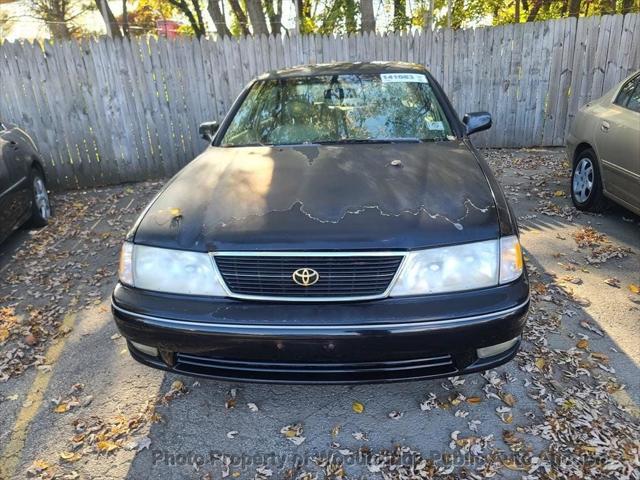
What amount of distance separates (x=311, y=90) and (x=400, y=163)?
3.97 feet

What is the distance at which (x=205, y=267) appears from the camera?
218cm

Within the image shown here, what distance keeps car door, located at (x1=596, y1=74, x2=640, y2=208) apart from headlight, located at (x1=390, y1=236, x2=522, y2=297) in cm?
279

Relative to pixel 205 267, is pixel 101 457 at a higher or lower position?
lower

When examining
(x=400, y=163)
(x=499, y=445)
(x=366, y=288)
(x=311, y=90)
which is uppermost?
(x=311, y=90)

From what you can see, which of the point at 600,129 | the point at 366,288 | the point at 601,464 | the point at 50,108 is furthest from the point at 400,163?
the point at 50,108

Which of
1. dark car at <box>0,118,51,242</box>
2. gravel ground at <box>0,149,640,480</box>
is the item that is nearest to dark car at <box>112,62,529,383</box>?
gravel ground at <box>0,149,640,480</box>

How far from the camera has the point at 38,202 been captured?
5.56 metres

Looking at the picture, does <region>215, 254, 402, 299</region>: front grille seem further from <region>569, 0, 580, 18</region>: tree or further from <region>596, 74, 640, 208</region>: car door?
<region>569, 0, 580, 18</region>: tree

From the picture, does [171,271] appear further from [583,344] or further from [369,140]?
[583,344]

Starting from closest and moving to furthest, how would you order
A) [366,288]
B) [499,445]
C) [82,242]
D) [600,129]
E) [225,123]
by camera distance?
[366,288]
[499,445]
[225,123]
[600,129]
[82,242]

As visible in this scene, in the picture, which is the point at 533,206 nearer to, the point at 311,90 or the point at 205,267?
the point at 311,90

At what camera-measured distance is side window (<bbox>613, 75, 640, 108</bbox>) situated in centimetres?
463

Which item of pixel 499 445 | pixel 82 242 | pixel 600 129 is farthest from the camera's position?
pixel 82 242

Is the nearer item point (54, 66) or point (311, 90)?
point (311, 90)
